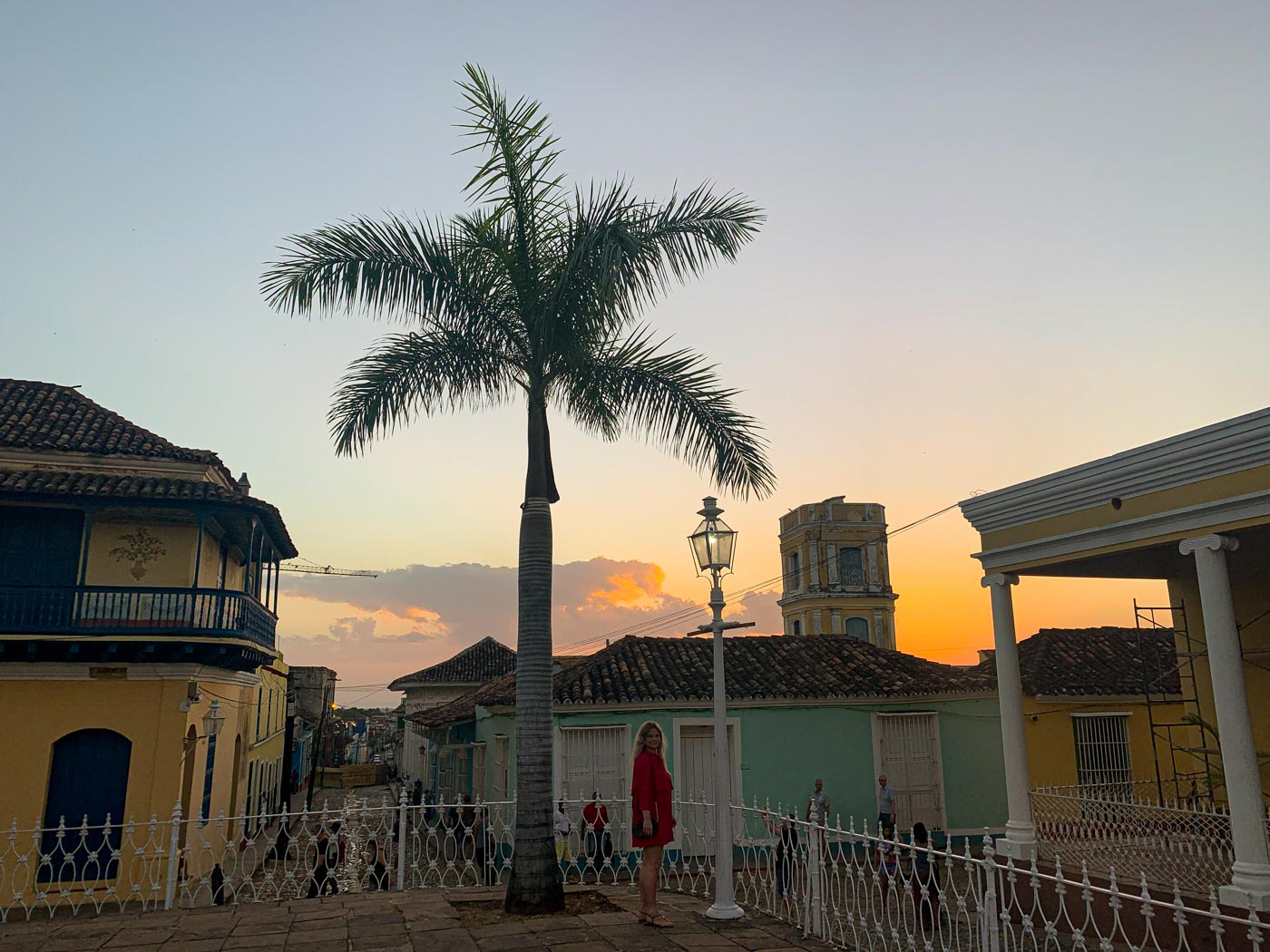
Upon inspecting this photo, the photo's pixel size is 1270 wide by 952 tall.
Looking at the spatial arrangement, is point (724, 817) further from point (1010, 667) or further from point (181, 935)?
point (181, 935)

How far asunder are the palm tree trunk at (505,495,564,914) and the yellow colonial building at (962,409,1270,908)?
17.4 ft

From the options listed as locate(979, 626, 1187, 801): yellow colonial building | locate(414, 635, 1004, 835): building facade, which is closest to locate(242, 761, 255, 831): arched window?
locate(414, 635, 1004, 835): building facade

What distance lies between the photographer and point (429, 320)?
10289 mm

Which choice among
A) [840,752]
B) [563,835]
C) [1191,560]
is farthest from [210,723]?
[1191,560]

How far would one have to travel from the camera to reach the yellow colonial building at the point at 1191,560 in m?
7.98

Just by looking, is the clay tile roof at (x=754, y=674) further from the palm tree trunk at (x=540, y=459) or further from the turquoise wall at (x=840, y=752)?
the palm tree trunk at (x=540, y=459)

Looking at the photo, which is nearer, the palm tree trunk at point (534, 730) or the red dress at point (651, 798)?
the red dress at point (651, 798)

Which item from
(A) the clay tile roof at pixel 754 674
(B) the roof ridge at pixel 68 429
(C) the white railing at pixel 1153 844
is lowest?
(C) the white railing at pixel 1153 844

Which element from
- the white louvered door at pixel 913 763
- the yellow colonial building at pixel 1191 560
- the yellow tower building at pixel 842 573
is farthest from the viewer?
the yellow tower building at pixel 842 573

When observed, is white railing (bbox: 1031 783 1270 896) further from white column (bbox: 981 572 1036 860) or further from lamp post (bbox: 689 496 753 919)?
lamp post (bbox: 689 496 753 919)

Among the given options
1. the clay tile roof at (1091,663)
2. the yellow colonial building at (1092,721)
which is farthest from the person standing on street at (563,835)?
the yellow colonial building at (1092,721)

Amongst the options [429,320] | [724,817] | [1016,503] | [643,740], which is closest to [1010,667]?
[1016,503]

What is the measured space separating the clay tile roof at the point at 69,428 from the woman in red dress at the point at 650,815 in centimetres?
1239

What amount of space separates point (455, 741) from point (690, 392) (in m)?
17.8
